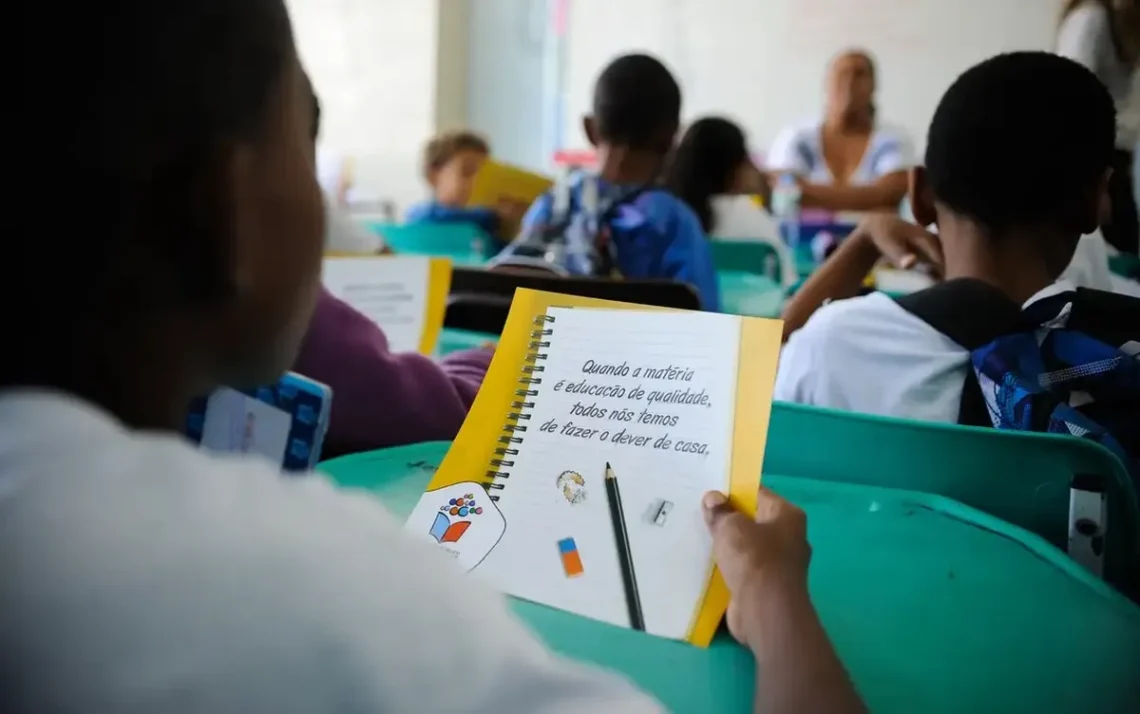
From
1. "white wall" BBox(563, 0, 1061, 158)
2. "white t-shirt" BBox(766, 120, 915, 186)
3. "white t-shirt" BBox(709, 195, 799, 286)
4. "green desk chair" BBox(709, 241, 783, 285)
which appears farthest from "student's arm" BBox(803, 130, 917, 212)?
"white wall" BBox(563, 0, 1061, 158)

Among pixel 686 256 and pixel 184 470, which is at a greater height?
pixel 184 470

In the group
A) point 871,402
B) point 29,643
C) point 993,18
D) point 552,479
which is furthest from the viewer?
point 993,18

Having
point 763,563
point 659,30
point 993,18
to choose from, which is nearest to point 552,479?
point 763,563

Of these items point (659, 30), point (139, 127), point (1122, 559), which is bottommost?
point (1122, 559)

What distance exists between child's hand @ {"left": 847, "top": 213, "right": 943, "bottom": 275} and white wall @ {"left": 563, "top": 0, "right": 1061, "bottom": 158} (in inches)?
95.7

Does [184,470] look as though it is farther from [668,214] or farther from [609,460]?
[668,214]

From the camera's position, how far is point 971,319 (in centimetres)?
82

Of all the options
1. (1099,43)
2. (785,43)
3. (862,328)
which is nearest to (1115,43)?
(1099,43)

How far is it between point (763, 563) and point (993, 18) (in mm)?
3959

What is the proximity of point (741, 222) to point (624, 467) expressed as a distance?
6.89 feet

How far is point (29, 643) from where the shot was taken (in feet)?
0.79

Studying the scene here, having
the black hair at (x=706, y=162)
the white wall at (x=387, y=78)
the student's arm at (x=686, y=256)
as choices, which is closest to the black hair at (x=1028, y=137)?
the student's arm at (x=686, y=256)

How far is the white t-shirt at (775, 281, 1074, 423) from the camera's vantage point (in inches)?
33.0

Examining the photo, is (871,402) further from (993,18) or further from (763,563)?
(993,18)
